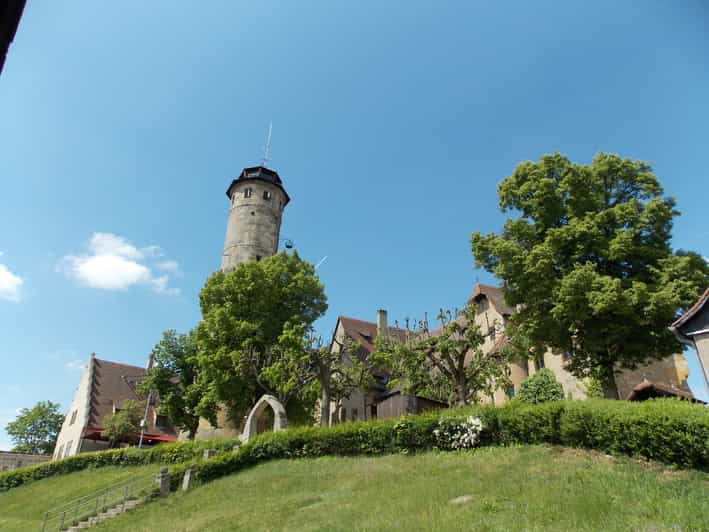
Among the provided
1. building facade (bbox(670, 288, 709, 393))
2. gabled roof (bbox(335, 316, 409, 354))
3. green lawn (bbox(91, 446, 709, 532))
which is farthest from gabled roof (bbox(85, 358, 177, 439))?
building facade (bbox(670, 288, 709, 393))

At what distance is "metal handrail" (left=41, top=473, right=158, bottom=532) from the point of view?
64.6 feet

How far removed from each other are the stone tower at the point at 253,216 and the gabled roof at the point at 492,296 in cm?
1917

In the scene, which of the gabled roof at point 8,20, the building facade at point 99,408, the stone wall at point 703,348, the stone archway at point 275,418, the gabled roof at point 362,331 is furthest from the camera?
the gabled roof at point 362,331

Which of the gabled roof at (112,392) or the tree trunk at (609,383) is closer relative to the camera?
the tree trunk at (609,383)

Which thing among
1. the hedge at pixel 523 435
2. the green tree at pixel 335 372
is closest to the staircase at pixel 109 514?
the hedge at pixel 523 435

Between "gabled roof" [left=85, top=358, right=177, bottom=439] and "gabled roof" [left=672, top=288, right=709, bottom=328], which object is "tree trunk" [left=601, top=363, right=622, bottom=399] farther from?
"gabled roof" [left=85, top=358, right=177, bottom=439]

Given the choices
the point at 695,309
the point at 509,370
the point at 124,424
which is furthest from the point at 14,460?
the point at 695,309

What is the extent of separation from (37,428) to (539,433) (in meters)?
66.0

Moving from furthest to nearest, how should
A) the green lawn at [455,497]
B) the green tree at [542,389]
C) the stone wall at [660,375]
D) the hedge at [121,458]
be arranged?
the stone wall at [660,375], the hedge at [121,458], the green tree at [542,389], the green lawn at [455,497]

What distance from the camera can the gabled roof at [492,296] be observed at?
121 ft

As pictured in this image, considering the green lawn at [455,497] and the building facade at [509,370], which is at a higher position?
the building facade at [509,370]

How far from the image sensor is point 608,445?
45.2ft

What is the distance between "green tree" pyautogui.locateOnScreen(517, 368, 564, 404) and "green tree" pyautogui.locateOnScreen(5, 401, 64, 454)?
59.7 m

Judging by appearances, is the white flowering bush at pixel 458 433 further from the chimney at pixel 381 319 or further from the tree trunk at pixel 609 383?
the chimney at pixel 381 319
